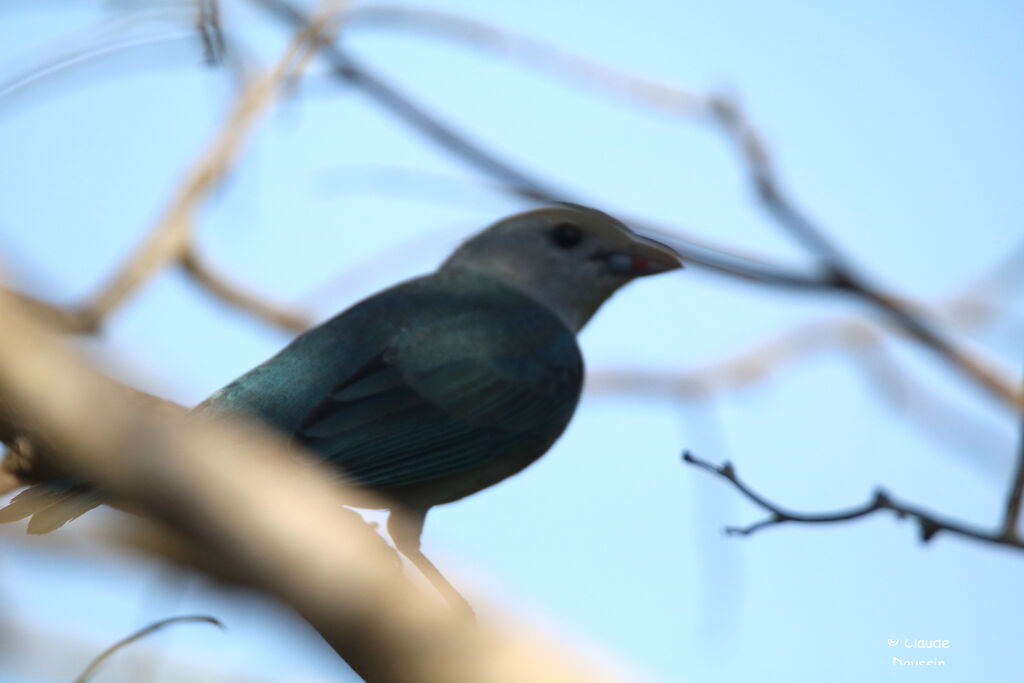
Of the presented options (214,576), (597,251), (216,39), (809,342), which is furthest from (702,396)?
(214,576)

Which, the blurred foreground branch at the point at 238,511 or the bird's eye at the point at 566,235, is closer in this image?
the blurred foreground branch at the point at 238,511

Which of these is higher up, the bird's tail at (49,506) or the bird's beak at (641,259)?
the bird's beak at (641,259)

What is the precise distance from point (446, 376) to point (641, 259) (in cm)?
112

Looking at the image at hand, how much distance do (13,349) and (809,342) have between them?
510cm

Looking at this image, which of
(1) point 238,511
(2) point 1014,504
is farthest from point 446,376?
(1) point 238,511

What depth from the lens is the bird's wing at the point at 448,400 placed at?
3.92m

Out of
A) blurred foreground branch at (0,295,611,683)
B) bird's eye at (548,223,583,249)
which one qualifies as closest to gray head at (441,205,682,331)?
bird's eye at (548,223,583,249)

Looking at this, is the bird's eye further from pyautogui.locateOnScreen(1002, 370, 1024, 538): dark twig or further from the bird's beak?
pyautogui.locateOnScreen(1002, 370, 1024, 538): dark twig

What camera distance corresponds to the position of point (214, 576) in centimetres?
304

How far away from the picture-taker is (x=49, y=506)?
3.32 metres

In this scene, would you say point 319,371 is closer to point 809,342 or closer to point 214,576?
point 214,576

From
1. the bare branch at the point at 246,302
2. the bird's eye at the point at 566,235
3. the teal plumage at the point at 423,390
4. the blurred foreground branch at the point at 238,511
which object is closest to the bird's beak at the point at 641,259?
the bird's eye at the point at 566,235

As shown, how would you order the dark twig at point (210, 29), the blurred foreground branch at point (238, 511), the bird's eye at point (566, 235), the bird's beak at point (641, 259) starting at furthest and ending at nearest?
1. the bird's eye at point (566, 235)
2. the bird's beak at point (641, 259)
3. the dark twig at point (210, 29)
4. the blurred foreground branch at point (238, 511)

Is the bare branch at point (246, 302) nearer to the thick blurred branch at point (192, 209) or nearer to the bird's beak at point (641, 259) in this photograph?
the thick blurred branch at point (192, 209)
